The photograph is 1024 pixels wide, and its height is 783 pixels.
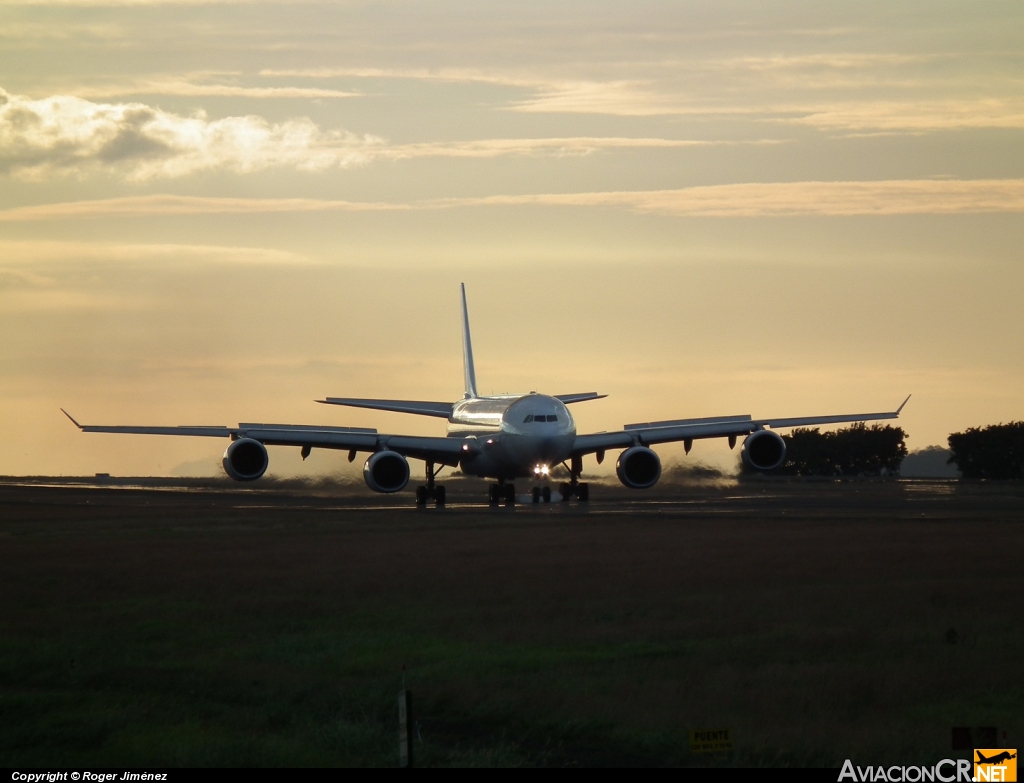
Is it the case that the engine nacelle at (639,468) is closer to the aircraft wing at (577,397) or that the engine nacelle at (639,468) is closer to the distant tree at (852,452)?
the aircraft wing at (577,397)

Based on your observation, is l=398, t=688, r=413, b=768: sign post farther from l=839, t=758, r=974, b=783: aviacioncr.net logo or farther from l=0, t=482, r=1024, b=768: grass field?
l=839, t=758, r=974, b=783: aviacioncr.net logo

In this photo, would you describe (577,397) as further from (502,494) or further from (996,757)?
(996,757)

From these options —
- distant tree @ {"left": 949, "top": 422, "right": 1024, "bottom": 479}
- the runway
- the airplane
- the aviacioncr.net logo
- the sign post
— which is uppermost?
distant tree @ {"left": 949, "top": 422, "right": 1024, "bottom": 479}

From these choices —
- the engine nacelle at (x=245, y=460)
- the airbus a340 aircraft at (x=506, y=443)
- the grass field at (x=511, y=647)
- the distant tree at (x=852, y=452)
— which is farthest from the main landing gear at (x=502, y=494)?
the distant tree at (x=852, y=452)

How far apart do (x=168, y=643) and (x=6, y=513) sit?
27295mm

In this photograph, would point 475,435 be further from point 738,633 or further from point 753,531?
point 738,633

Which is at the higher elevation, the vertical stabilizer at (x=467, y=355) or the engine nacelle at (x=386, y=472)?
the vertical stabilizer at (x=467, y=355)

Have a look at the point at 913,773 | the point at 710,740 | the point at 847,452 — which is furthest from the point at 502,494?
the point at 847,452

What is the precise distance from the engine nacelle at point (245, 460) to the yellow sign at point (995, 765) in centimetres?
3536

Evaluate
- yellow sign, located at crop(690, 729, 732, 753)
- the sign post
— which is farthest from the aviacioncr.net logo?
the sign post

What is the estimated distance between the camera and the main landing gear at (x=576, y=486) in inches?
1849

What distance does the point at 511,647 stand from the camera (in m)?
15.2

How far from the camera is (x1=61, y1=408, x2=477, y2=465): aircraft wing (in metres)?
45.4

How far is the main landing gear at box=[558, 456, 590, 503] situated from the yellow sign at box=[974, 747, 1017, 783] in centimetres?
3652
